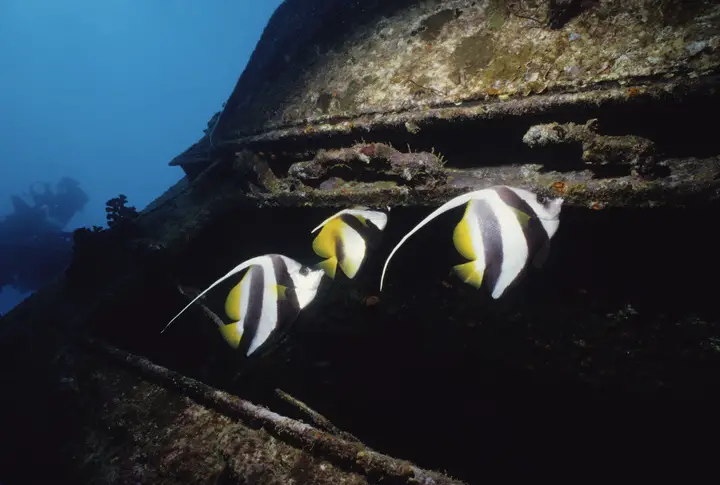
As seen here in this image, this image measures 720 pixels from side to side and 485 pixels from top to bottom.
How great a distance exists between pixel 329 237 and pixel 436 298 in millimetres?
1054

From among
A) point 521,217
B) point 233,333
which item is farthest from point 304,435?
point 521,217

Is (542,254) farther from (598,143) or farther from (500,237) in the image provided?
(598,143)

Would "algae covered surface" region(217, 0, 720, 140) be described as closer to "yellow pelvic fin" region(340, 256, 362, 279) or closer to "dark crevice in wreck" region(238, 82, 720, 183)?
"dark crevice in wreck" region(238, 82, 720, 183)

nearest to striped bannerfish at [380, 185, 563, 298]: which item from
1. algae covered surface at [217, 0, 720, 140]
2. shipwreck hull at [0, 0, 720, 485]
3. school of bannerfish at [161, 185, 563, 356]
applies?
A: school of bannerfish at [161, 185, 563, 356]

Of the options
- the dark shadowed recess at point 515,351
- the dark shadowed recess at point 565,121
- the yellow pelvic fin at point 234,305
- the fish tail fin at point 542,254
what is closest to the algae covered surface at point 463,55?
the dark shadowed recess at point 565,121

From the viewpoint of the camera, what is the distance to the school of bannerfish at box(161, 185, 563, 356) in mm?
1862

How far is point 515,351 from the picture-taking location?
2.73m

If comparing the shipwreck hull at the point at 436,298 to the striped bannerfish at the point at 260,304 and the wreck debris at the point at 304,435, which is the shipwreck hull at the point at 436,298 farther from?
the striped bannerfish at the point at 260,304

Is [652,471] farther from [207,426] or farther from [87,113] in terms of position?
[87,113]

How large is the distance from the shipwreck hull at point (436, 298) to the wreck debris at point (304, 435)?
0.05ft

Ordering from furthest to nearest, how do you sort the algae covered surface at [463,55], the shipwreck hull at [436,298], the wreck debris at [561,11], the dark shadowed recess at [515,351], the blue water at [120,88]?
the blue water at [120,88] < the wreck debris at [561,11] < the algae covered surface at [463,55] < the shipwreck hull at [436,298] < the dark shadowed recess at [515,351]

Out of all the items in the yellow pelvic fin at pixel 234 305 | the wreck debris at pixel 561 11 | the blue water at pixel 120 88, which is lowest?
the yellow pelvic fin at pixel 234 305

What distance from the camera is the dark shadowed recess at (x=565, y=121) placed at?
2.44m

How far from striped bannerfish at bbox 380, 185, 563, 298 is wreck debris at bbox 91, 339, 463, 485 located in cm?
106
